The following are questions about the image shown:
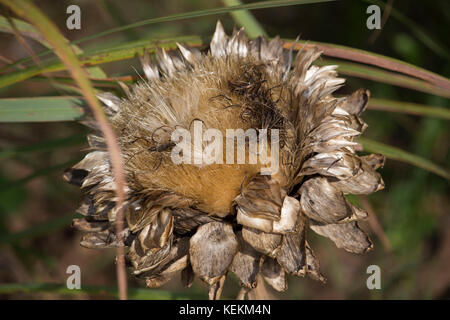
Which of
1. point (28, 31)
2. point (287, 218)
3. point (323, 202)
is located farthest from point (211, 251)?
point (28, 31)

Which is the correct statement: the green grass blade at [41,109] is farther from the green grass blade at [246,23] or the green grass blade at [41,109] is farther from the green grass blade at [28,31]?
the green grass blade at [246,23]

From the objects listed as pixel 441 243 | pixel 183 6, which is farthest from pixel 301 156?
pixel 183 6

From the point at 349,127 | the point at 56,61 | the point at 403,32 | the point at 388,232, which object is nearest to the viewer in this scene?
the point at 349,127

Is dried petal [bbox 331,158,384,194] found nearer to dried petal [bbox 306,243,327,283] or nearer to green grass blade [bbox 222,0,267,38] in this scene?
dried petal [bbox 306,243,327,283]

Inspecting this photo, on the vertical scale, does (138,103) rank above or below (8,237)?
above

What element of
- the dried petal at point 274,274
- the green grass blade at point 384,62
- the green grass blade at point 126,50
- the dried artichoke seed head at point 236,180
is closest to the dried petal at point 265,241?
the dried artichoke seed head at point 236,180
